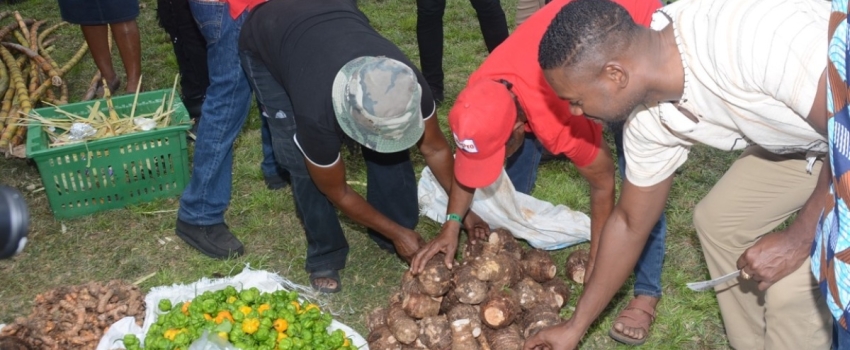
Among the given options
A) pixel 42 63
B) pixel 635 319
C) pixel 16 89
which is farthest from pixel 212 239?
pixel 42 63

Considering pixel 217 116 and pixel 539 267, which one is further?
pixel 217 116

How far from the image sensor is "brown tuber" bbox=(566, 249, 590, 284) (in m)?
3.96

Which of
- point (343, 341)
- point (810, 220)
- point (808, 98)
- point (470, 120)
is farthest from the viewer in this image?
point (343, 341)

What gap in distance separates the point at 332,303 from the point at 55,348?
1300mm

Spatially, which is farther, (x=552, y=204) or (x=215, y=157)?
(x=552, y=204)

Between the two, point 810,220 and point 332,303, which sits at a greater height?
point 810,220

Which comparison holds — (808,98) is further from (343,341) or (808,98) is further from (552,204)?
(552,204)

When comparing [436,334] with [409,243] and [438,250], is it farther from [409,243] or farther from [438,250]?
[409,243]

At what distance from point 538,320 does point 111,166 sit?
2.69 metres

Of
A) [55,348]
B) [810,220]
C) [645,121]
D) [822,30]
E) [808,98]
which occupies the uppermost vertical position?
[822,30]

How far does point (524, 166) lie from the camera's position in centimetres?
445

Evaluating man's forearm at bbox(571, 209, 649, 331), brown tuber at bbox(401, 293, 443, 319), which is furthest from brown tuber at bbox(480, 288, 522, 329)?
man's forearm at bbox(571, 209, 649, 331)

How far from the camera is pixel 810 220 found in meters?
2.51

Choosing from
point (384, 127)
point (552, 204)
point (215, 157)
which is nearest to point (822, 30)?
point (384, 127)
